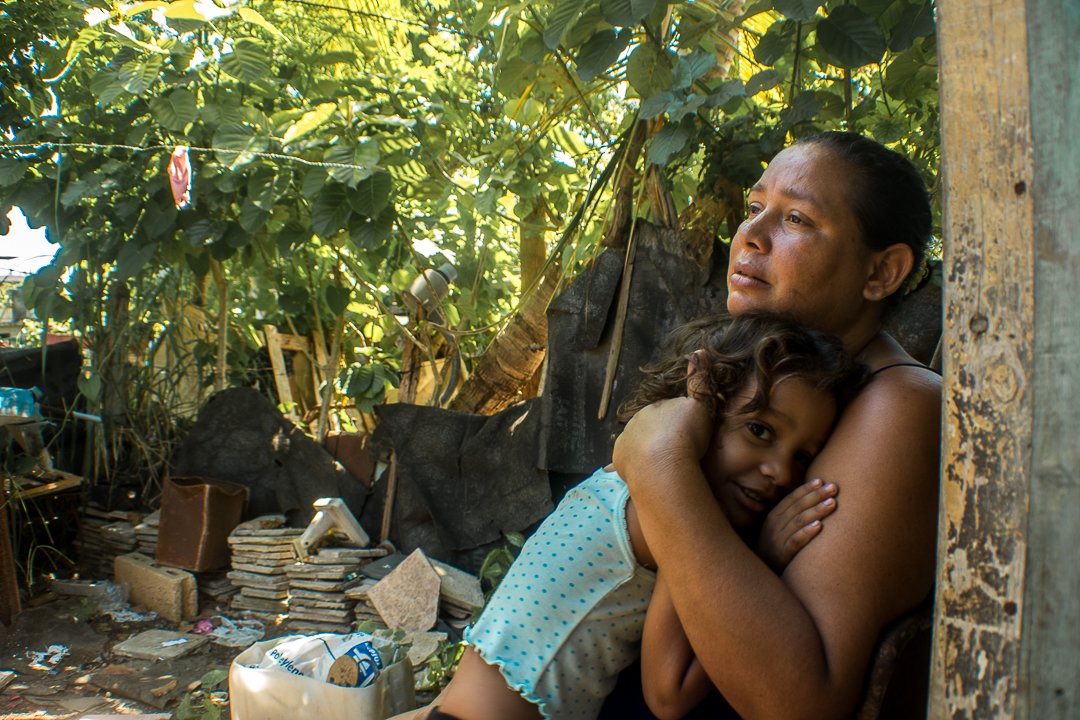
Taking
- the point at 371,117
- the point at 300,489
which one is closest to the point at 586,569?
the point at 371,117

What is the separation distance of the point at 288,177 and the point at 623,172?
5.95 feet

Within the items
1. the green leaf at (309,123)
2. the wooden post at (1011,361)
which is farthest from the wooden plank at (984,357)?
the green leaf at (309,123)

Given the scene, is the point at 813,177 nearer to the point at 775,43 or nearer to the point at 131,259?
the point at 775,43

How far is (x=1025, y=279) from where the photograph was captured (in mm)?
786

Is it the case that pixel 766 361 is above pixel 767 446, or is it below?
above

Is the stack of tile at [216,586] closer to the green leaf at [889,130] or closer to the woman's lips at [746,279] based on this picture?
the woman's lips at [746,279]

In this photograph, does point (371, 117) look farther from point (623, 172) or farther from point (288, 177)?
point (623, 172)

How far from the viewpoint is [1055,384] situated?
30.3 inches

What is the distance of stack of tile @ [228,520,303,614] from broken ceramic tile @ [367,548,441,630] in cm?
72

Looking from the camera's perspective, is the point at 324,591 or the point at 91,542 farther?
the point at 91,542

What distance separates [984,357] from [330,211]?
11.6 ft

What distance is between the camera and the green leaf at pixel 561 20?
283cm

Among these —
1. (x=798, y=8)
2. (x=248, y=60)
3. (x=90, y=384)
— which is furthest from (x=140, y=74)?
(x=798, y=8)

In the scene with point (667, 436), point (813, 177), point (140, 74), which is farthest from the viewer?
point (140, 74)
